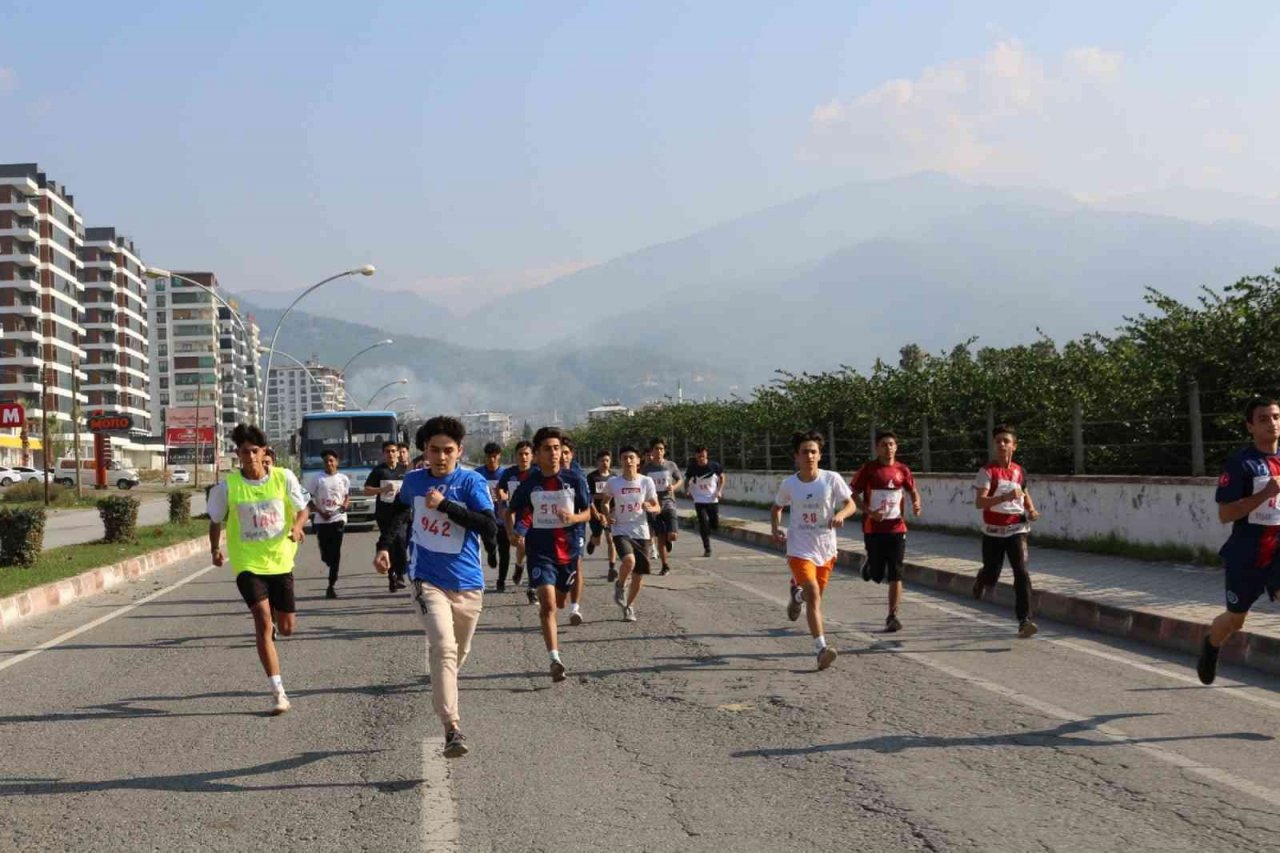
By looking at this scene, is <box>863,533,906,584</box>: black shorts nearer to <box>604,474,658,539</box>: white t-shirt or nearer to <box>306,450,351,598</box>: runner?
<box>604,474,658,539</box>: white t-shirt

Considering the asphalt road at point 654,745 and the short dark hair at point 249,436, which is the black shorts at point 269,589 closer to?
the asphalt road at point 654,745

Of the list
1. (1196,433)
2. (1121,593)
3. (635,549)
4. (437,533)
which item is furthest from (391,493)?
(1196,433)

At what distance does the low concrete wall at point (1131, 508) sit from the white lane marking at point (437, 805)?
1035cm

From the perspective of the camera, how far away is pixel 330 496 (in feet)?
51.0

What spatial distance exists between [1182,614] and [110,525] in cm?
1977

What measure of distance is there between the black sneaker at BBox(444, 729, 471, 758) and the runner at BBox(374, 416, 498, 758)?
29 centimetres

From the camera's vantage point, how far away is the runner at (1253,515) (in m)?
7.36

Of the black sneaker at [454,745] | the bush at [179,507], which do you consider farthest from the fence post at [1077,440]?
the bush at [179,507]

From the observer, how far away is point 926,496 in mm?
24500

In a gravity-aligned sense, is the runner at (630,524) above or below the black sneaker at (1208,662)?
above

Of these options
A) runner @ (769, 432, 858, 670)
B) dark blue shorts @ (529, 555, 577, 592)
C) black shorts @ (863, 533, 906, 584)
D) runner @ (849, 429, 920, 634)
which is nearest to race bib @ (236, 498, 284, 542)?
dark blue shorts @ (529, 555, 577, 592)

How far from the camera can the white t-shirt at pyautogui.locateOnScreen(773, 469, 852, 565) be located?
980 centimetres

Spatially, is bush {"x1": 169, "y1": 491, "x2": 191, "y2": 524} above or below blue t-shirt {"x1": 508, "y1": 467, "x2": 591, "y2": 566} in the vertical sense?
below

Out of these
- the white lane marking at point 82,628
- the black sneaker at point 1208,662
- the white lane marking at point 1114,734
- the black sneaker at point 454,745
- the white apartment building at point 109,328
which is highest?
the white apartment building at point 109,328
